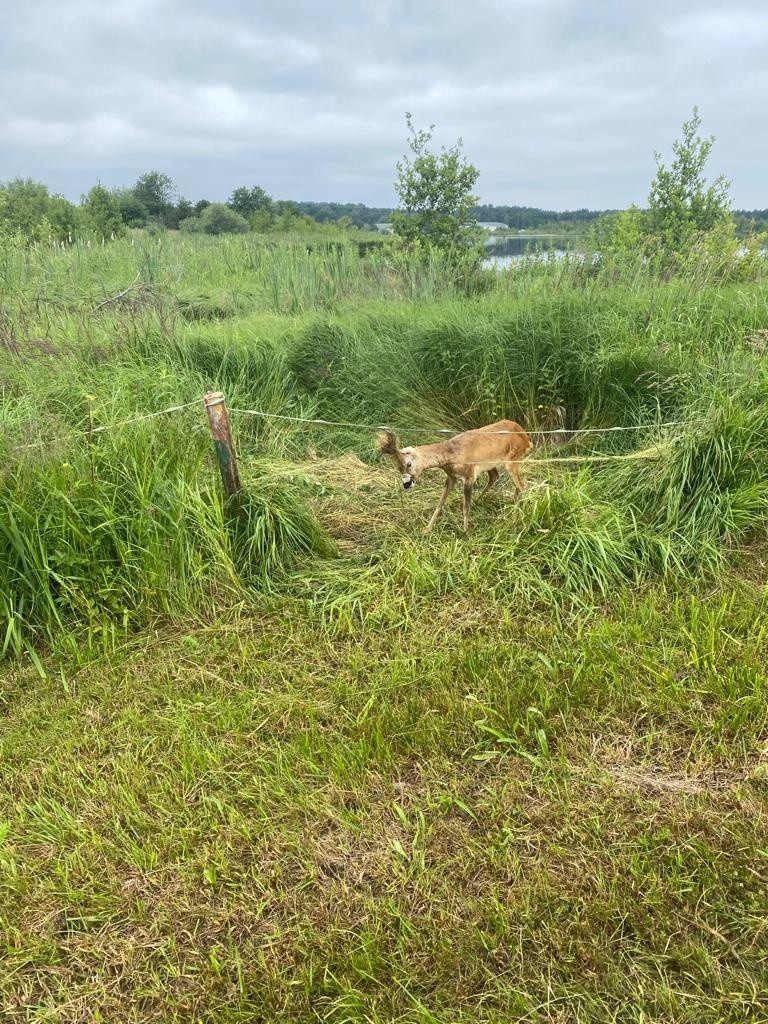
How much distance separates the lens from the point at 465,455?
3449 mm

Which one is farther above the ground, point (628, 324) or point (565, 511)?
point (628, 324)

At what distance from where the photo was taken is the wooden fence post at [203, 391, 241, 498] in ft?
10.7

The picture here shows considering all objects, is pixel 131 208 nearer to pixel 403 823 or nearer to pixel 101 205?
pixel 101 205

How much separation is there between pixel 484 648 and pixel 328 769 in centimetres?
87

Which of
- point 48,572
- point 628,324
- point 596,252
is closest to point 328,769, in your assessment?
point 48,572

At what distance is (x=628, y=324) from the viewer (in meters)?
4.87

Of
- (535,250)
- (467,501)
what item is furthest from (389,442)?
(535,250)

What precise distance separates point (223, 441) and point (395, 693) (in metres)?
1.59

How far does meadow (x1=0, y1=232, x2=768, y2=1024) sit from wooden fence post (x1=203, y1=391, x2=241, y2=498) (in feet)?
0.42

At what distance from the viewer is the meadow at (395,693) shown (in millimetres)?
1733

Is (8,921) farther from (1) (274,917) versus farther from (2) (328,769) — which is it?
(2) (328,769)

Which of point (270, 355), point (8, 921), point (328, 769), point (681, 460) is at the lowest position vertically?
point (8, 921)

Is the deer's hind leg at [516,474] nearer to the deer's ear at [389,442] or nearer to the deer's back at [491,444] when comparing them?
the deer's back at [491,444]

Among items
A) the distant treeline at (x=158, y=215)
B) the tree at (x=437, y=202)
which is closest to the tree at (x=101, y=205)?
the distant treeline at (x=158, y=215)
